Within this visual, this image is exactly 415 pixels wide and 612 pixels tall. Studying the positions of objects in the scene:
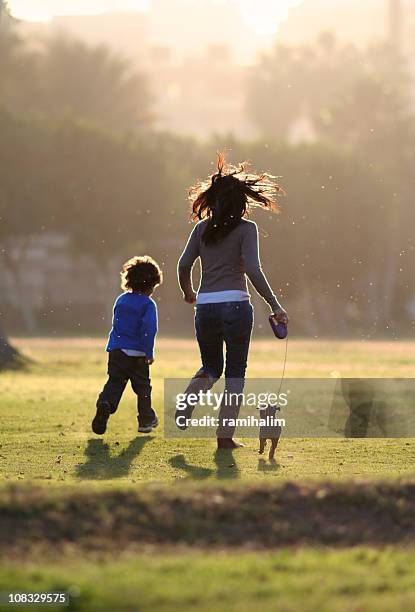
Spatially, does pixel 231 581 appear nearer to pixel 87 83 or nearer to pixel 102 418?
pixel 102 418

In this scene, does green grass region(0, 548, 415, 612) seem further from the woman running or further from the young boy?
the young boy

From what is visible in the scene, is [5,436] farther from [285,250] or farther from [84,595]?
[285,250]

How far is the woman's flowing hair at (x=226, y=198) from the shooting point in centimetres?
1095

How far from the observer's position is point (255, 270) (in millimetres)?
10711

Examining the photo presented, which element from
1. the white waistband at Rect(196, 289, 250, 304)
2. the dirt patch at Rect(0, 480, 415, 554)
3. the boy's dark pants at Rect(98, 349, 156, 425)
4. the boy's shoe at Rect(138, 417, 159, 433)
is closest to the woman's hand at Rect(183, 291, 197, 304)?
the white waistband at Rect(196, 289, 250, 304)

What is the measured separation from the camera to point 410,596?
5805 millimetres

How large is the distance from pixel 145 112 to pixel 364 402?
7816 cm

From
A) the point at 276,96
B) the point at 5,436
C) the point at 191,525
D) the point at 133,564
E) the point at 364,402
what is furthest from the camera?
the point at 276,96

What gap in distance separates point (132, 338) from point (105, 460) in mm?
1439

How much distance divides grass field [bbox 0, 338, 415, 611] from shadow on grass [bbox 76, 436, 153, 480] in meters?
0.01

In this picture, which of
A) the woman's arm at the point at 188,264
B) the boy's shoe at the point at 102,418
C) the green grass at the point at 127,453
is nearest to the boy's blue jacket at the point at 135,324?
the boy's shoe at the point at 102,418

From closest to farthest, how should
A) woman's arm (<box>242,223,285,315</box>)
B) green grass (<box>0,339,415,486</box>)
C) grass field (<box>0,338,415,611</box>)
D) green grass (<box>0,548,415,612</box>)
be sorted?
1. green grass (<box>0,548,415,612</box>)
2. grass field (<box>0,338,415,611</box>)
3. green grass (<box>0,339,415,486</box>)
4. woman's arm (<box>242,223,285,315</box>)

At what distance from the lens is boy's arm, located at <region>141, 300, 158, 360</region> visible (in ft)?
39.4

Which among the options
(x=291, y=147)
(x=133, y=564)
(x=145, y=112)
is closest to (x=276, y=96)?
(x=145, y=112)
